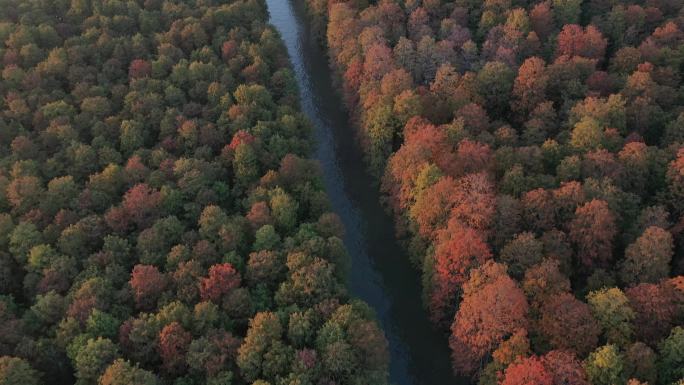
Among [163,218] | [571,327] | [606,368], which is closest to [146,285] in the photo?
[163,218]

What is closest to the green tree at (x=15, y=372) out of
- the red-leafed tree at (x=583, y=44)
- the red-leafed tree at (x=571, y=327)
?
the red-leafed tree at (x=571, y=327)

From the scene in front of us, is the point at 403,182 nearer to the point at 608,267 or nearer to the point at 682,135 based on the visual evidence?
the point at 608,267

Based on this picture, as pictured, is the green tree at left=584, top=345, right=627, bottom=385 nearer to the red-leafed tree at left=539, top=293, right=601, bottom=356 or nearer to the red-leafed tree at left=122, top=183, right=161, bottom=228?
the red-leafed tree at left=539, top=293, right=601, bottom=356

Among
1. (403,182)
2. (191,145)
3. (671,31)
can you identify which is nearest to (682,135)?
(671,31)

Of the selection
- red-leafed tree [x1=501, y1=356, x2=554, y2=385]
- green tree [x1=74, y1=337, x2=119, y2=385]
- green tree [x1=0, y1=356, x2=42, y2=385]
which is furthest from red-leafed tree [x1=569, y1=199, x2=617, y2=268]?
green tree [x1=0, y1=356, x2=42, y2=385]

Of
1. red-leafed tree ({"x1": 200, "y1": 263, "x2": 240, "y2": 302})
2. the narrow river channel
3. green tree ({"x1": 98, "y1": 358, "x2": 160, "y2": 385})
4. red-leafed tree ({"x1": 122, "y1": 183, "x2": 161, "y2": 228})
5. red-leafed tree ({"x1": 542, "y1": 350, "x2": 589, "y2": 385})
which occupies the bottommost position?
the narrow river channel

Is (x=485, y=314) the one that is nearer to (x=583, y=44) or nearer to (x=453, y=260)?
(x=453, y=260)

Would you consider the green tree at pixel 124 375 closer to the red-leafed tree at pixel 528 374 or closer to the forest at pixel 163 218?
the forest at pixel 163 218
